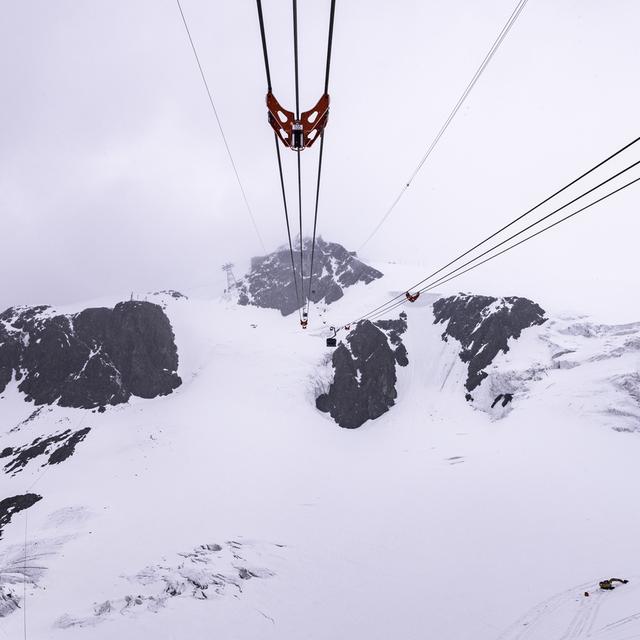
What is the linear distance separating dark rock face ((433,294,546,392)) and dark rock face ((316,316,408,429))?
13.8m

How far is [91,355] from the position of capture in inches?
3169

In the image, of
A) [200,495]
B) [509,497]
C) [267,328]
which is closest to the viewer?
[509,497]

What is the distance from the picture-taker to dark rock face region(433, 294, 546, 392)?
6762 centimetres

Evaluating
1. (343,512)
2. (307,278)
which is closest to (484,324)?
(343,512)

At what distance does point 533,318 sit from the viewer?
227 feet

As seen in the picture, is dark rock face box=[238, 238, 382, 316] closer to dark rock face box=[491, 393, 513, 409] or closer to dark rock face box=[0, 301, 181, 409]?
dark rock face box=[0, 301, 181, 409]

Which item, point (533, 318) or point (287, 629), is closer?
point (287, 629)

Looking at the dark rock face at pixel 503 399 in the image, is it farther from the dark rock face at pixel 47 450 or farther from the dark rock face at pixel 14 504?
the dark rock face at pixel 47 450

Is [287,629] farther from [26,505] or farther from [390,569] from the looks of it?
[26,505]

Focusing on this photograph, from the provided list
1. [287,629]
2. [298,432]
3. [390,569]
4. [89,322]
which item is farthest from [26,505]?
[89,322]

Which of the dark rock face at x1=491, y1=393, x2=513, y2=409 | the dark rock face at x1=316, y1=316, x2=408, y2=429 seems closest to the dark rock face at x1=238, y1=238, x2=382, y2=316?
the dark rock face at x1=316, y1=316, x2=408, y2=429

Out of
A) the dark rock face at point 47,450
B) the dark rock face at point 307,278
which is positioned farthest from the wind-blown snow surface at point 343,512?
the dark rock face at point 307,278

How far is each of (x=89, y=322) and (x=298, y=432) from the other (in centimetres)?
6237

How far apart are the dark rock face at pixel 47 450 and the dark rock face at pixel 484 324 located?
230 feet
